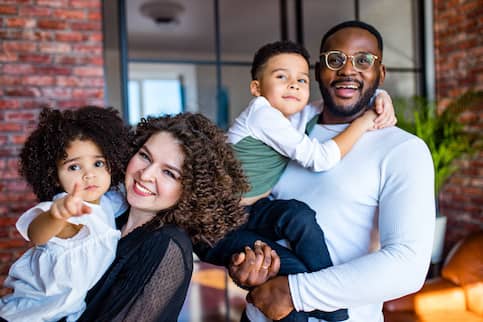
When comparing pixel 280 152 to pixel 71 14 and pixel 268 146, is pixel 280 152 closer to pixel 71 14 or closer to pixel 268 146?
pixel 268 146

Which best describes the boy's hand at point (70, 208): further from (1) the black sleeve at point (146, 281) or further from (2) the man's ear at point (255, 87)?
(2) the man's ear at point (255, 87)

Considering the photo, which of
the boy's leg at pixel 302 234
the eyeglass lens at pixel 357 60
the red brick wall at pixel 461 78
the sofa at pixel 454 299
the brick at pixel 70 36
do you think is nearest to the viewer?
the boy's leg at pixel 302 234

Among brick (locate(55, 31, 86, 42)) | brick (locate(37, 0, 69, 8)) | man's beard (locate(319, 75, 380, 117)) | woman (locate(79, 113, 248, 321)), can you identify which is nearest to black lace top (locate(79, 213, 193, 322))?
woman (locate(79, 113, 248, 321))

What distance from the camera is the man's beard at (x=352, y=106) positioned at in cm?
147

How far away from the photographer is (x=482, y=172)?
4082 millimetres

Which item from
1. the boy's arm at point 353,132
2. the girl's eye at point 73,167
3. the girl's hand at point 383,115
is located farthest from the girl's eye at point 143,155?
the girl's hand at point 383,115

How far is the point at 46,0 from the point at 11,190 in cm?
132

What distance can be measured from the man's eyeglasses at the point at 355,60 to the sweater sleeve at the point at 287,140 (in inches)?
8.9

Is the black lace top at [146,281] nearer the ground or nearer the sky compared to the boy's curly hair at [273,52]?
nearer the ground

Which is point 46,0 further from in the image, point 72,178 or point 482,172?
point 482,172

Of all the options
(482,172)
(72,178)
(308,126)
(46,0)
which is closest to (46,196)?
(72,178)

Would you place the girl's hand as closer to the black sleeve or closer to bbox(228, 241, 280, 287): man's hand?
bbox(228, 241, 280, 287): man's hand

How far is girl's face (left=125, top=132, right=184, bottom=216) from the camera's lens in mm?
1150

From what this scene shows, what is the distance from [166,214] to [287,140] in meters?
0.44
